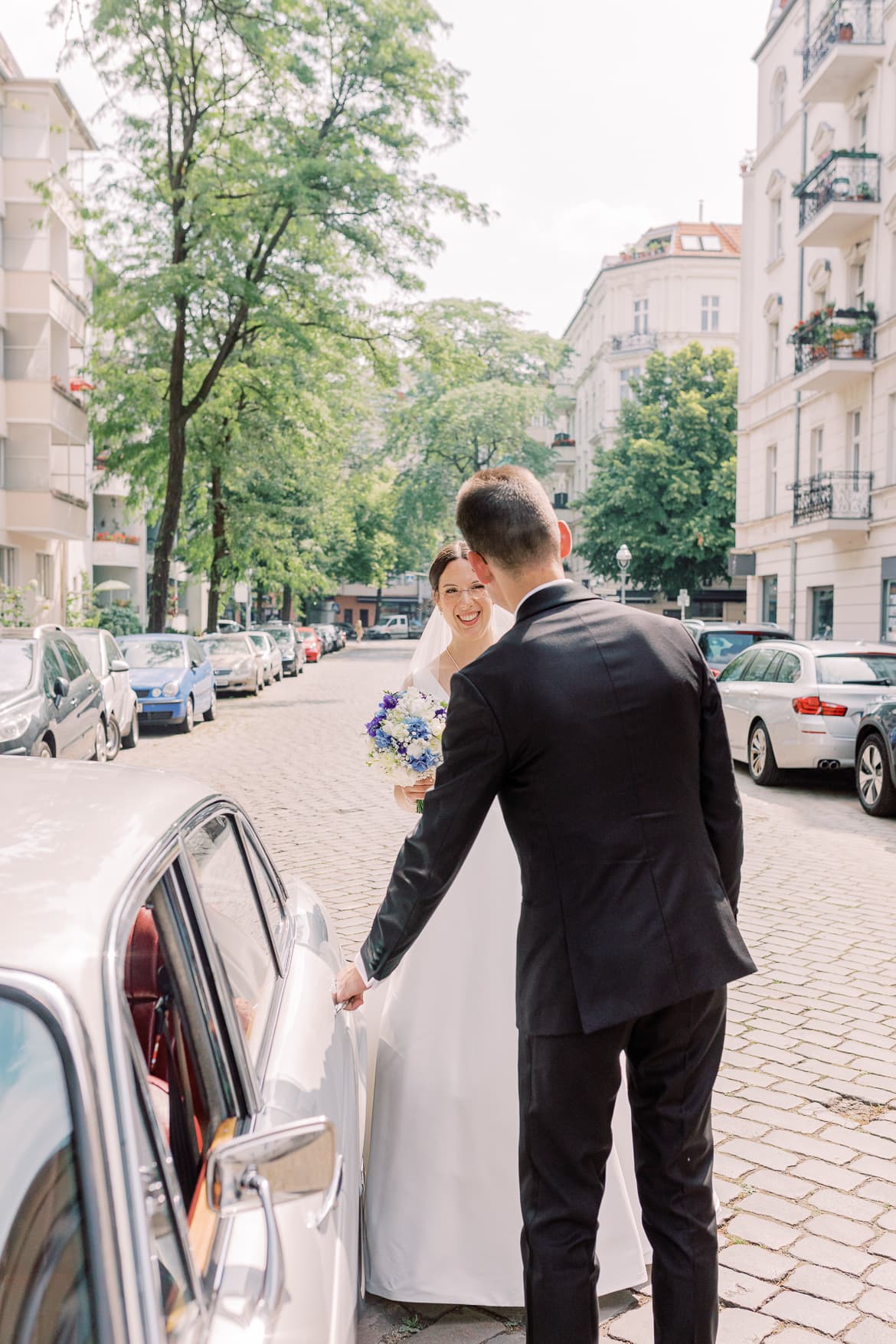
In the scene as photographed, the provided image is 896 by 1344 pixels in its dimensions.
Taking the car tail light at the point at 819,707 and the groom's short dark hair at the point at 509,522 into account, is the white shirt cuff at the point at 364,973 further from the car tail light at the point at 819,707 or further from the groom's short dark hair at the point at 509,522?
the car tail light at the point at 819,707

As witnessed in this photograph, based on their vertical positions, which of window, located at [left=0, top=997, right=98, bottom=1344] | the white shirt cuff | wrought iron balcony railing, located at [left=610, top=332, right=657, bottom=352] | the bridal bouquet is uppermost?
wrought iron balcony railing, located at [left=610, top=332, right=657, bottom=352]

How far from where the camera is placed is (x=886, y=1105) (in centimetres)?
453

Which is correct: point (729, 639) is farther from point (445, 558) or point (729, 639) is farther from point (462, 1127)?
point (462, 1127)

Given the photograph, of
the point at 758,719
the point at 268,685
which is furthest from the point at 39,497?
the point at 758,719

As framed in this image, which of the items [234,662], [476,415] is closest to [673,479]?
[476,415]

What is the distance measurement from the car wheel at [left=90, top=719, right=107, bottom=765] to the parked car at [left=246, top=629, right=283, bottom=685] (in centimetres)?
1585

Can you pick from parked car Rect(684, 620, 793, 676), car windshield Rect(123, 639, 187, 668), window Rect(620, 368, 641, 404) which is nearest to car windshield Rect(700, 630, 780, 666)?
parked car Rect(684, 620, 793, 676)

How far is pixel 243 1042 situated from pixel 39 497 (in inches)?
1287

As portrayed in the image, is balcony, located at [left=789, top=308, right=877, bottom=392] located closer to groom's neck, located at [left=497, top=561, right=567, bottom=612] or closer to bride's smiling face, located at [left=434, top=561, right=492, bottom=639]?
bride's smiling face, located at [left=434, top=561, right=492, bottom=639]

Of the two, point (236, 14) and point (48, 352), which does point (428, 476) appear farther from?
point (236, 14)

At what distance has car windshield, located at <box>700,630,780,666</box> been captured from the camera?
18.8 m

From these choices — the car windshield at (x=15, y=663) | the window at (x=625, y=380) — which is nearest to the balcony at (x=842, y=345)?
the car windshield at (x=15, y=663)

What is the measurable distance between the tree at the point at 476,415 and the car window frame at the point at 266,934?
50.8 metres

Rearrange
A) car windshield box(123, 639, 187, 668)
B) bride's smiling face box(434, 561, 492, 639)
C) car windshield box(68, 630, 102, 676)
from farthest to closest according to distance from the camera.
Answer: car windshield box(123, 639, 187, 668) < car windshield box(68, 630, 102, 676) < bride's smiling face box(434, 561, 492, 639)
